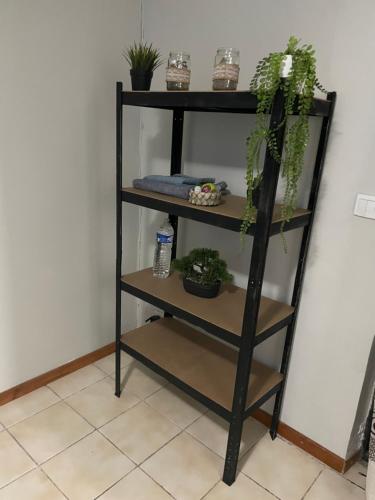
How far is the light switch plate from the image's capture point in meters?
1.29

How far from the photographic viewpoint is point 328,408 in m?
1.56

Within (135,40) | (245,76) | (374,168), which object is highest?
(135,40)

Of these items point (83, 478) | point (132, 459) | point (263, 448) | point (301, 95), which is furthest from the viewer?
point (263, 448)

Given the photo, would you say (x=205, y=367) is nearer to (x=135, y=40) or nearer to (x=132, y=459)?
(x=132, y=459)

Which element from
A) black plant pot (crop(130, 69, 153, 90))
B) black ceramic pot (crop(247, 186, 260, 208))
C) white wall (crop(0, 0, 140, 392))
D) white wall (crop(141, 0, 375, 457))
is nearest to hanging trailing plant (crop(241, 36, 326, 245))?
black ceramic pot (crop(247, 186, 260, 208))

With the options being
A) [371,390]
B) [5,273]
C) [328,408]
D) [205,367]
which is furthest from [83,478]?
[371,390]

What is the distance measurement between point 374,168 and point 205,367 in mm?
1079

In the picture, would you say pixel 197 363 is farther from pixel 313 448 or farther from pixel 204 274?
pixel 313 448

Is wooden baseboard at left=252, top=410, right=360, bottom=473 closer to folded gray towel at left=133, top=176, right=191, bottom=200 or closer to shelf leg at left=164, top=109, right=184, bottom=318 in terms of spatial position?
folded gray towel at left=133, top=176, right=191, bottom=200

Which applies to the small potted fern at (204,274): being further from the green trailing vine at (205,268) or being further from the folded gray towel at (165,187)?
the folded gray towel at (165,187)

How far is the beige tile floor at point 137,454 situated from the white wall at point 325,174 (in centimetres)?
19

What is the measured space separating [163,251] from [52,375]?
92cm

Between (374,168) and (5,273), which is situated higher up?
(374,168)

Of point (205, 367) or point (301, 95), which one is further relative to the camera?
point (205, 367)
